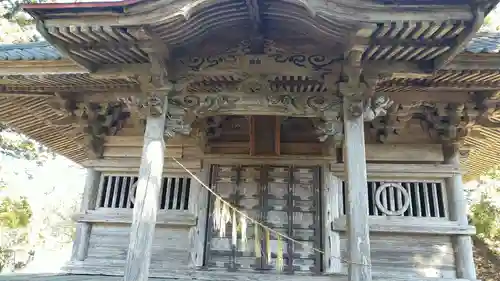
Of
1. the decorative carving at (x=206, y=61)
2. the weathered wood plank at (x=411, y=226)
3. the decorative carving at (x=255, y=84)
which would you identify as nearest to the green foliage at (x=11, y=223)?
the decorative carving at (x=206, y=61)

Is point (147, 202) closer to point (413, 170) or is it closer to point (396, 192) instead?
point (396, 192)

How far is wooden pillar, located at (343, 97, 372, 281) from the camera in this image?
4.01 m

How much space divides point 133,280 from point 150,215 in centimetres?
67

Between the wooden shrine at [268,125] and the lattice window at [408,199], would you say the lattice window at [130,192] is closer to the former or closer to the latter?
the wooden shrine at [268,125]

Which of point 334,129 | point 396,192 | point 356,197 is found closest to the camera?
point 356,197

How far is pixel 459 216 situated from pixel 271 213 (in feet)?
8.78

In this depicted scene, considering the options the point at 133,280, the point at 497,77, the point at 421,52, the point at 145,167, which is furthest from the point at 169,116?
the point at 497,77

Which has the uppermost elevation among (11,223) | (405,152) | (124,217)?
(405,152)

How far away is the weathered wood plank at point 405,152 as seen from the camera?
6098 millimetres

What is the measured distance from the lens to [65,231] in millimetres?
38562

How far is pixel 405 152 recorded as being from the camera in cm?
616

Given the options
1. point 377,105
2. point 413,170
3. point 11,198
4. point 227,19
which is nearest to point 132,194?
point 227,19

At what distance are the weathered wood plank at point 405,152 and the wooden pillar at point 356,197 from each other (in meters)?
1.79

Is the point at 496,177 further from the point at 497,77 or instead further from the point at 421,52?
the point at 421,52
